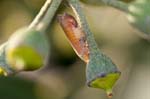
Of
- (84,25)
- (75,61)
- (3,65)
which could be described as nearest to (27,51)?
(3,65)

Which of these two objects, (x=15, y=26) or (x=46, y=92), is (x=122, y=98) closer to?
(x=46, y=92)

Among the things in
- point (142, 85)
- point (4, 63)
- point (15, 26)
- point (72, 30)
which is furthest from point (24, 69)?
point (15, 26)

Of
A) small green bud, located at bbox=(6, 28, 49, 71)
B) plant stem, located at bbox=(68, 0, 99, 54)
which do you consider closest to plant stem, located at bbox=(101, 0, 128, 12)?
Result: plant stem, located at bbox=(68, 0, 99, 54)

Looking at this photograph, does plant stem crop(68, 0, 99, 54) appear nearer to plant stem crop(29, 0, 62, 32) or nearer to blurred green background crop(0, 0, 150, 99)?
plant stem crop(29, 0, 62, 32)

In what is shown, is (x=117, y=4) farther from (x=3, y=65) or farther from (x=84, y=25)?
(x=3, y=65)

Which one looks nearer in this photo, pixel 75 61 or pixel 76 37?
pixel 76 37

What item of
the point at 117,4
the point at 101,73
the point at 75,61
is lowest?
the point at 75,61
